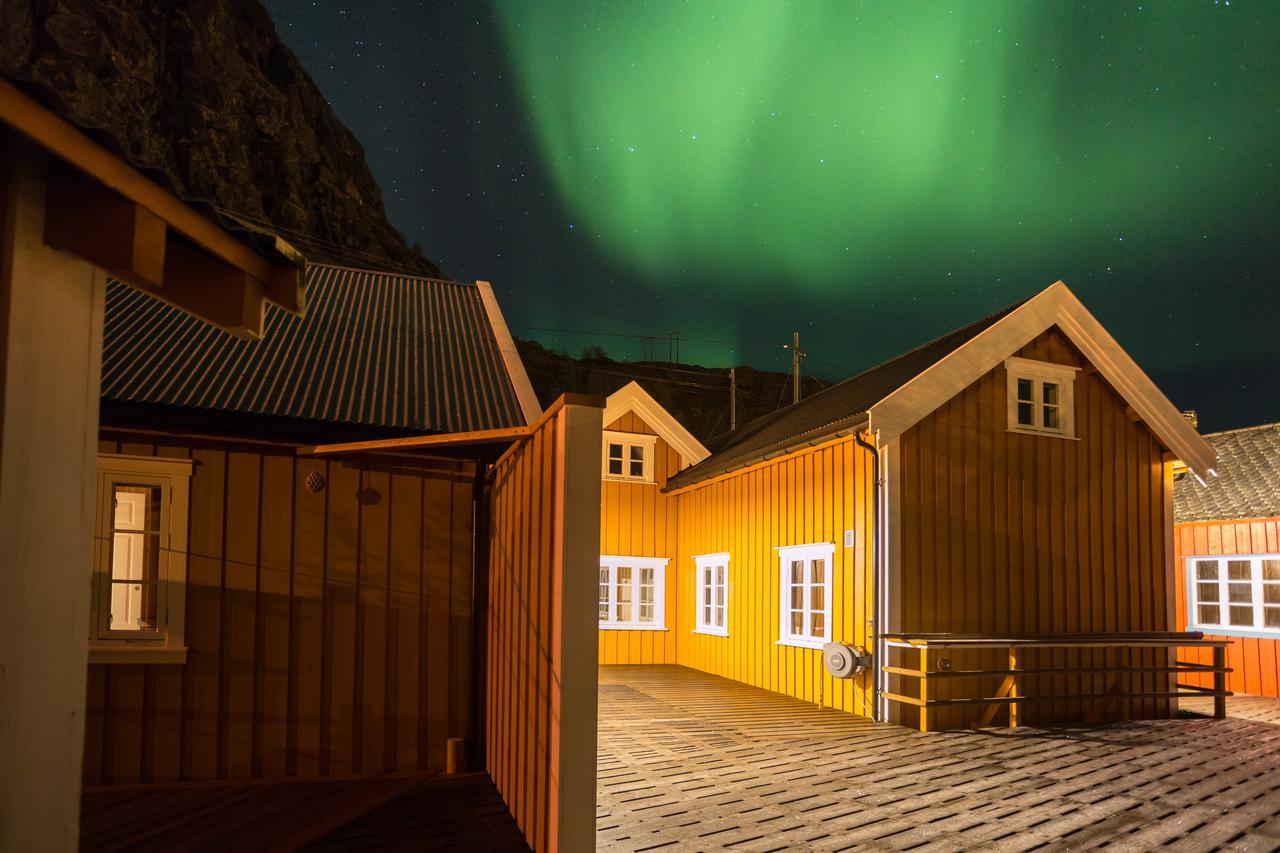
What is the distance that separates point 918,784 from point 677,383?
4944cm

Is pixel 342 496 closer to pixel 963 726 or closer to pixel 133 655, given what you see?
pixel 133 655

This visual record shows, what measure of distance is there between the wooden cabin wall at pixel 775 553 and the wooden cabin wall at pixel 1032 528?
66 centimetres

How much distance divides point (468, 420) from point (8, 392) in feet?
15.7

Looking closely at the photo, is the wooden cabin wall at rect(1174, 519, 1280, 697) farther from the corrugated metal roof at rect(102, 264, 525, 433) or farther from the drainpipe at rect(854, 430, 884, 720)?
the corrugated metal roof at rect(102, 264, 525, 433)

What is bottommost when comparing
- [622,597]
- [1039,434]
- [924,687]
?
[924,687]

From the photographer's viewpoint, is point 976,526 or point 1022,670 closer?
point 1022,670

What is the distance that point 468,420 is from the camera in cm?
710

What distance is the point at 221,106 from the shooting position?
33875 mm

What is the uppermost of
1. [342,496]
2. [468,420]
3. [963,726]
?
[468,420]

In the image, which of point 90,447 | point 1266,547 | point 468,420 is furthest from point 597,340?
point 90,447

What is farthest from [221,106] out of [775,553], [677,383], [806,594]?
[806,594]

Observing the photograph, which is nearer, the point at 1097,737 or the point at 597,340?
the point at 1097,737

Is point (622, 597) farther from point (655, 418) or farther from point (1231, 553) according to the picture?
point (1231, 553)

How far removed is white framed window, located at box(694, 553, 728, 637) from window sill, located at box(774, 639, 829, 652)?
212 cm
